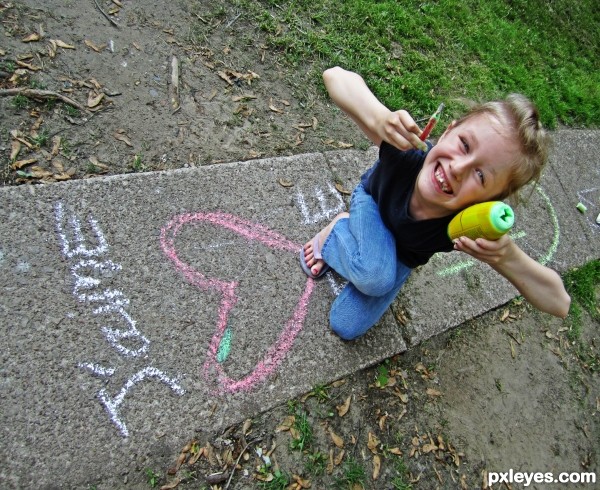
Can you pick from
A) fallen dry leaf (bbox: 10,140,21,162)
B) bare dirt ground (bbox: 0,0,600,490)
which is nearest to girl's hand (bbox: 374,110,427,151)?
bare dirt ground (bbox: 0,0,600,490)

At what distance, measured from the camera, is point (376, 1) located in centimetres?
421

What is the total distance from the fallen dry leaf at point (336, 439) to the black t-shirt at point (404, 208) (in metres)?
0.94

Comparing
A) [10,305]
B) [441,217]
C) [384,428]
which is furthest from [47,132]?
[384,428]

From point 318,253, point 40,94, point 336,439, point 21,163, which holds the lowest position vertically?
point 336,439

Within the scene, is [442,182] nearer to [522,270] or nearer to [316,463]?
[522,270]

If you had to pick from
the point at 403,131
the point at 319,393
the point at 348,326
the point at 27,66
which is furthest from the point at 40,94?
the point at 319,393

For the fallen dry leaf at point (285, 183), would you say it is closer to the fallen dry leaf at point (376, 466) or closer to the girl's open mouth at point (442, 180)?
the girl's open mouth at point (442, 180)

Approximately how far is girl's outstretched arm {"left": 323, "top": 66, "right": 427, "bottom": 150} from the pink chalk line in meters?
0.80

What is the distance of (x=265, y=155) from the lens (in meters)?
2.98

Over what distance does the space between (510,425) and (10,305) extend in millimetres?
2660

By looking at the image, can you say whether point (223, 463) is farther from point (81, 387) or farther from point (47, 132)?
point (47, 132)

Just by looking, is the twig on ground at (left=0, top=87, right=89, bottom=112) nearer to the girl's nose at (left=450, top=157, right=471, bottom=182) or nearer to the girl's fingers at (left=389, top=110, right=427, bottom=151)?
the girl's fingers at (left=389, top=110, right=427, bottom=151)

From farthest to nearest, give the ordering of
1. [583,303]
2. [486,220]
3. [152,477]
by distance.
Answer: [583,303], [152,477], [486,220]

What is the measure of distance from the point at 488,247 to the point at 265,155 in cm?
155
